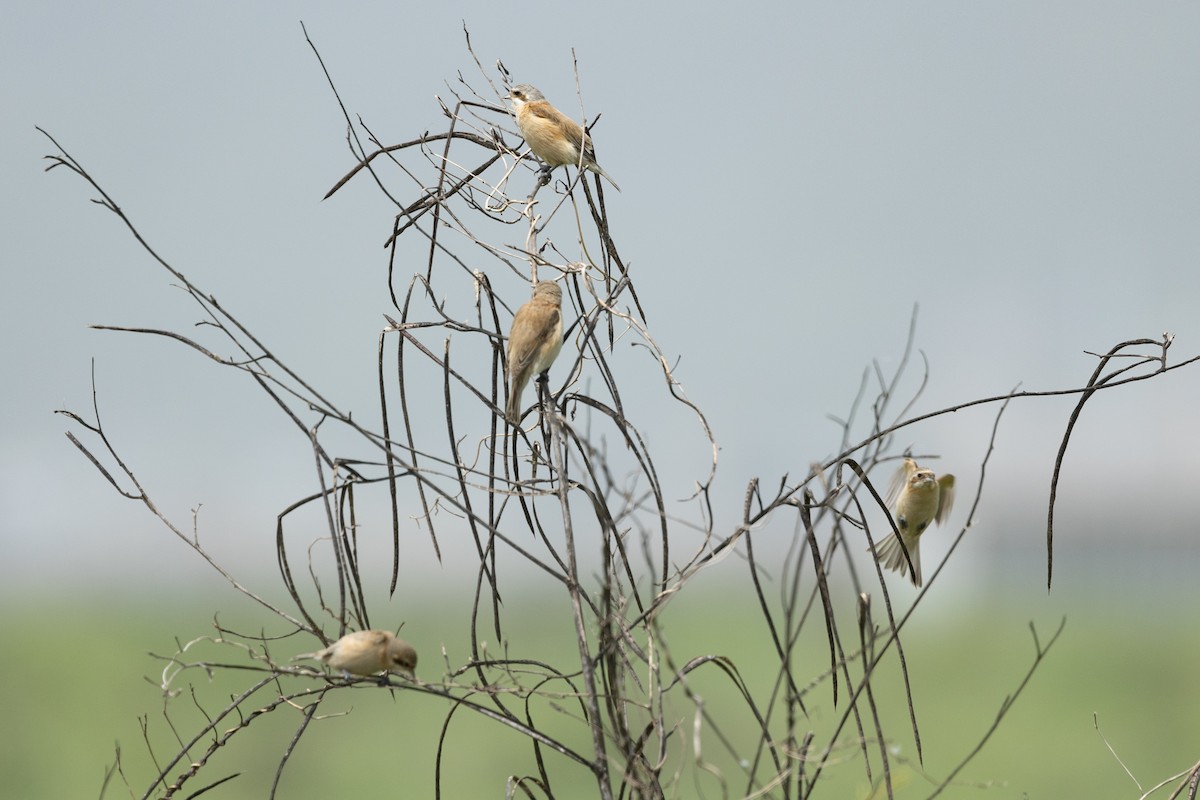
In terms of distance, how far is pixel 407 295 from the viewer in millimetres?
1495

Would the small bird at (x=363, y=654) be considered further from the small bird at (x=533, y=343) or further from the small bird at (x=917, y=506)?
the small bird at (x=917, y=506)

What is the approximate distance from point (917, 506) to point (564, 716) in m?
10.7

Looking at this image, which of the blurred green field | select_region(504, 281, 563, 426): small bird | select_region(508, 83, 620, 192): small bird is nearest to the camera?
select_region(504, 281, 563, 426): small bird

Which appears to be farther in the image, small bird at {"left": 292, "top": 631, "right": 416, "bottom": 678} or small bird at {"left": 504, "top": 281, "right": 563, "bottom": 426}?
small bird at {"left": 504, "top": 281, "right": 563, "bottom": 426}

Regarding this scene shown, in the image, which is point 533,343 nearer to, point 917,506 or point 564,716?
point 917,506

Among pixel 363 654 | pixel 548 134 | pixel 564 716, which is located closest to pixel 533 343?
pixel 548 134

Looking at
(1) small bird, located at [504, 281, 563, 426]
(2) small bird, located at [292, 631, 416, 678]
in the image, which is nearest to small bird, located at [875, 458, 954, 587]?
(1) small bird, located at [504, 281, 563, 426]

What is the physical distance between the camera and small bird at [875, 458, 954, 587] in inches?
68.4

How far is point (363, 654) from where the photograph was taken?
4.34 ft

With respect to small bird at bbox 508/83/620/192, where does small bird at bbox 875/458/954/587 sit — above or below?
below

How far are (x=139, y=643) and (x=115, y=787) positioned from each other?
10294 millimetres

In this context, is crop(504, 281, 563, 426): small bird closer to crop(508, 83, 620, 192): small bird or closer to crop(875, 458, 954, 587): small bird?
crop(508, 83, 620, 192): small bird

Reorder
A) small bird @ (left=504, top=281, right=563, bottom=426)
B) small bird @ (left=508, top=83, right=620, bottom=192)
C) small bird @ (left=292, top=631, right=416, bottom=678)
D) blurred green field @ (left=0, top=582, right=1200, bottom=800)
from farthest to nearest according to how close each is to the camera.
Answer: blurred green field @ (left=0, top=582, right=1200, bottom=800)
small bird @ (left=508, top=83, right=620, bottom=192)
small bird @ (left=504, top=281, right=563, bottom=426)
small bird @ (left=292, top=631, right=416, bottom=678)

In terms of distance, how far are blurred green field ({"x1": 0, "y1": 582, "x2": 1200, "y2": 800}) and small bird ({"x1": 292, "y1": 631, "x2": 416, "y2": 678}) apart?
31.5ft
